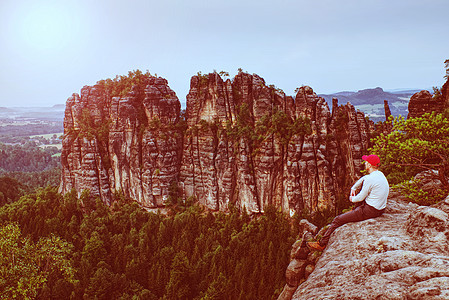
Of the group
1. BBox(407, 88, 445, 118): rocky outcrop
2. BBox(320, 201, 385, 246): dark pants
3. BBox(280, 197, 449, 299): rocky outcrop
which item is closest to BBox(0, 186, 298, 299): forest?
BBox(320, 201, 385, 246): dark pants

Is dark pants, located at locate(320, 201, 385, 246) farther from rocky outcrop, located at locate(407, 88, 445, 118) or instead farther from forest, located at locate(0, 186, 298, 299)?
rocky outcrop, located at locate(407, 88, 445, 118)

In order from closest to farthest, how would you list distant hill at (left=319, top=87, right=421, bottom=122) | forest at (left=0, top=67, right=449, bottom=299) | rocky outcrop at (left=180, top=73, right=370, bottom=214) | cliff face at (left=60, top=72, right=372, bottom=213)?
forest at (left=0, top=67, right=449, bottom=299) < rocky outcrop at (left=180, top=73, right=370, bottom=214) < cliff face at (left=60, top=72, right=372, bottom=213) < distant hill at (left=319, top=87, right=421, bottom=122)

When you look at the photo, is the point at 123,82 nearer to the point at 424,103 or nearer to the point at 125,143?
the point at 125,143

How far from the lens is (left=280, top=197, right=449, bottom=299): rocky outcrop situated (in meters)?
6.40

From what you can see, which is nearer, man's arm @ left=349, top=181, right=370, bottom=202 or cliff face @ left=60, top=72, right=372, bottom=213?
man's arm @ left=349, top=181, right=370, bottom=202

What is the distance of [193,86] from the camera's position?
52344 millimetres

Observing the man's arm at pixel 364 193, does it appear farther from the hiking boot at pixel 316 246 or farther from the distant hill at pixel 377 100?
the distant hill at pixel 377 100

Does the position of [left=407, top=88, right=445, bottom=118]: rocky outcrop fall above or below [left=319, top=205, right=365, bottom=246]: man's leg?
above

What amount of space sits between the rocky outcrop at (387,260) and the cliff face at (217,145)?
33990 millimetres

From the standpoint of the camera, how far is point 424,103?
3856cm

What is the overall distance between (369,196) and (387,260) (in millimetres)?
2998

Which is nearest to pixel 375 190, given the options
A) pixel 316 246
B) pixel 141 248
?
pixel 316 246

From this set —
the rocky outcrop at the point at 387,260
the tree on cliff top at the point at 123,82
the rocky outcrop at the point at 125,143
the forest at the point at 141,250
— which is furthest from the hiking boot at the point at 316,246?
the tree on cliff top at the point at 123,82

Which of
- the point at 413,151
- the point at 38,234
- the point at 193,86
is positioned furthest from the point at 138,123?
the point at 413,151
